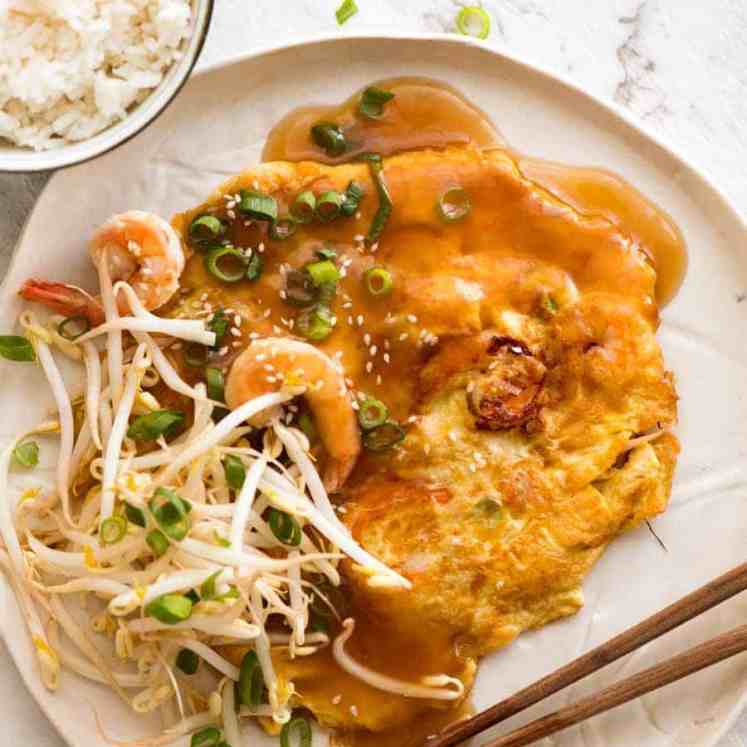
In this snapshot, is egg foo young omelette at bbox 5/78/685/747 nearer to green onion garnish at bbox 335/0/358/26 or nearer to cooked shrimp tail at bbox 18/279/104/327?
cooked shrimp tail at bbox 18/279/104/327

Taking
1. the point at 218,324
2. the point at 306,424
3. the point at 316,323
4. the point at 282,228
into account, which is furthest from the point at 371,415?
the point at 282,228

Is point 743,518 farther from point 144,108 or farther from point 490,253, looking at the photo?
point 144,108

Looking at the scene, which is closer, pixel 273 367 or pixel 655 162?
pixel 273 367

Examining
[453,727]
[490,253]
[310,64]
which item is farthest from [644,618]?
[310,64]

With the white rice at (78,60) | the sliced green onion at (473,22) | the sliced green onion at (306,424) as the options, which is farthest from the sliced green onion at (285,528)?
the sliced green onion at (473,22)

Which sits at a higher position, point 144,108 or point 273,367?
point 144,108

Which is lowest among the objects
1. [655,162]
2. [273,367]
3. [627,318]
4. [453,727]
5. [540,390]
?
[453,727]

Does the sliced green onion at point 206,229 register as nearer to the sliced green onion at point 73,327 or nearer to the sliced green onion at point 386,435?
the sliced green onion at point 73,327
